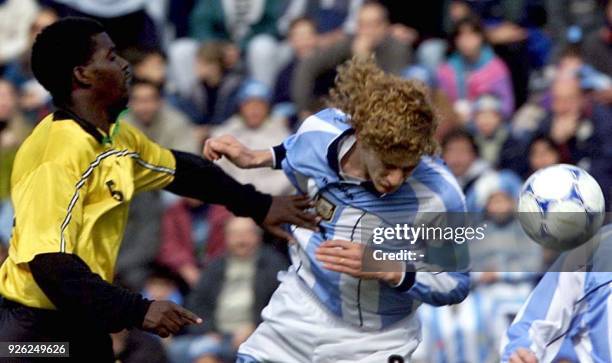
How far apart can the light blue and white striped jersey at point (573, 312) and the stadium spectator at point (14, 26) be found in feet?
24.5

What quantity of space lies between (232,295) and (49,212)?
4281 mm

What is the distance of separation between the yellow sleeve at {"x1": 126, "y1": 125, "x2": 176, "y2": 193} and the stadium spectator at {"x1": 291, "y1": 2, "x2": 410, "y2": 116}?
4.79 metres

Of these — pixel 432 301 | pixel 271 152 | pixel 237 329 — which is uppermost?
pixel 271 152

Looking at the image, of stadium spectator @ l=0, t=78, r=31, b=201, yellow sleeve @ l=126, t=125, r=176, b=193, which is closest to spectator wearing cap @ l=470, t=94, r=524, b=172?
stadium spectator @ l=0, t=78, r=31, b=201

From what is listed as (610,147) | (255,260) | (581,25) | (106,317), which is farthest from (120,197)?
(581,25)

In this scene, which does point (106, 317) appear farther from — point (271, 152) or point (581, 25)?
point (581, 25)

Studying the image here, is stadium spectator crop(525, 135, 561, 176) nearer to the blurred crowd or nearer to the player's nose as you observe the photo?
the blurred crowd

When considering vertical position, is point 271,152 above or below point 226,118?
above

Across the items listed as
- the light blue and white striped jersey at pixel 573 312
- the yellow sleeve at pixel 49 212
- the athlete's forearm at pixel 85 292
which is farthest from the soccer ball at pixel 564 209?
the yellow sleeve at pixel 49 212

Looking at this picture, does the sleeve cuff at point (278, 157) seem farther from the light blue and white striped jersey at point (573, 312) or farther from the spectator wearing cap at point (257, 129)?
the spectator wearing cap at point (257, 129)

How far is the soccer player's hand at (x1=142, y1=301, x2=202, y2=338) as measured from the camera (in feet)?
21.1

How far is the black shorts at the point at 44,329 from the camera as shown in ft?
22.0

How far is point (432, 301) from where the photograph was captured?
23.0 ft

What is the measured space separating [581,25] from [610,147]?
1.70 meters
